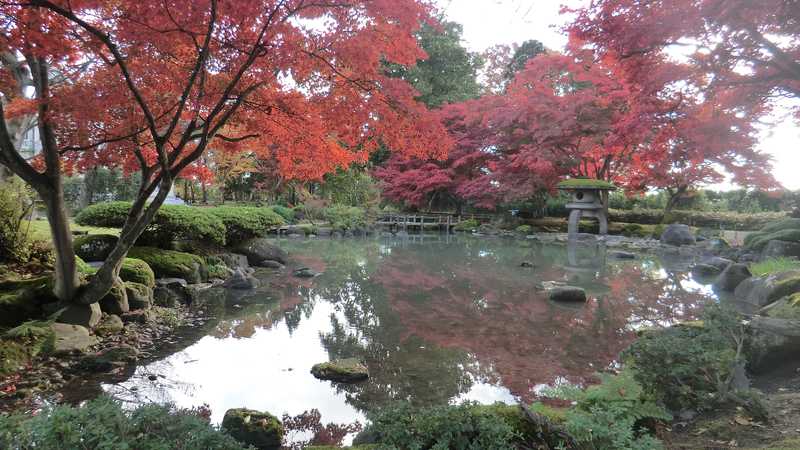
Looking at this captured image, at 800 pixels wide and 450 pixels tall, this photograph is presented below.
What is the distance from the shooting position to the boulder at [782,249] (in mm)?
9828

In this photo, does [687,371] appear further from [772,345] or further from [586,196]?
[586,196]

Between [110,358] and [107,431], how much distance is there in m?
3.19

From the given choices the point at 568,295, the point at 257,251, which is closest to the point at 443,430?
the point at 568,295

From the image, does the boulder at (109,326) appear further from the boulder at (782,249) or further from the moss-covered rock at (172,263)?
the boulder at (782,249)

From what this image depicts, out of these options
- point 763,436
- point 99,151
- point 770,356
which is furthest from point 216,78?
point 770,356

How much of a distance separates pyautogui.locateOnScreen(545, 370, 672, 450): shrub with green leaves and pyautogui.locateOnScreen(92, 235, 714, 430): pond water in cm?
98

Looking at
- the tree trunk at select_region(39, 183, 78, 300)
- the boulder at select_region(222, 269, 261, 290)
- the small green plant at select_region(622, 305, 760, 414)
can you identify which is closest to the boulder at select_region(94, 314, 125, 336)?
the tree trunk at select_region(39, 183, 78, 300)

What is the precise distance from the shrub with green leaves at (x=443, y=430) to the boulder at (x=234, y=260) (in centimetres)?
811

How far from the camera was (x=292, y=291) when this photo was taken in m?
8.56

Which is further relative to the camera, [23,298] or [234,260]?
[234,260]

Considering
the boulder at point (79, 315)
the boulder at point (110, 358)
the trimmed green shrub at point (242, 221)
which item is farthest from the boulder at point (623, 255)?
the boulder at point (79, 315)

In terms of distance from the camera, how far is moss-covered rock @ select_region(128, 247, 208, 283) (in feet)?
25.6

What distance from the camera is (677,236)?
16.9 metres

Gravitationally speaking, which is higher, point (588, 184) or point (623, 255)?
point (588, 184)
